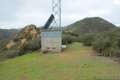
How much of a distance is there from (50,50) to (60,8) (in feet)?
15.0

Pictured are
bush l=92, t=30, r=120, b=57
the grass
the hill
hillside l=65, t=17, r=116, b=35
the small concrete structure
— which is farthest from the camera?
hillside l=65, t=17, r=116, b=35

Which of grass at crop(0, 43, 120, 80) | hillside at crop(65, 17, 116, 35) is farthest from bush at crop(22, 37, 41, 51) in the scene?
hillside at crop(65, 17, 116, 35)

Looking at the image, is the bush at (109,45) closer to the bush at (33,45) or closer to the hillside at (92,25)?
the bush at (33,45)

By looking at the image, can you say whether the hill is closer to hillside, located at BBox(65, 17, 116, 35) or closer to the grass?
the grass

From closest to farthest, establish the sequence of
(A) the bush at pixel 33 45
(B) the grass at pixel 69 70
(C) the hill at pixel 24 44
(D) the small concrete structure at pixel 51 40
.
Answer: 1. (B) the grass at pixel 69 70
2. (D) the small concrete structure at pixel 51 40
3. (A) the bush at pixel 33 45
4. (C) the hill at pixel 24 44

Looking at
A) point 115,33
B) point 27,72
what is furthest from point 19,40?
point 27,72

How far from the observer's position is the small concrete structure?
27844mm

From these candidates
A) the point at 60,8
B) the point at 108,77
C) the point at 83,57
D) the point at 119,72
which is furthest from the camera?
the point at 60,8

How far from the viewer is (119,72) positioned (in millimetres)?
16516

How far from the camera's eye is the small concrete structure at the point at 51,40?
2784cm

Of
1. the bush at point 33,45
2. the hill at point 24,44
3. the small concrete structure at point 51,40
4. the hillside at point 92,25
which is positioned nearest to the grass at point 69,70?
the small concrete structure at point 51,40

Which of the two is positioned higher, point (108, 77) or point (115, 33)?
point (115, 33)

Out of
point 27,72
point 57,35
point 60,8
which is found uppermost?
point 60,8

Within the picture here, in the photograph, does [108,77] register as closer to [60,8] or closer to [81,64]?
[81,64]
